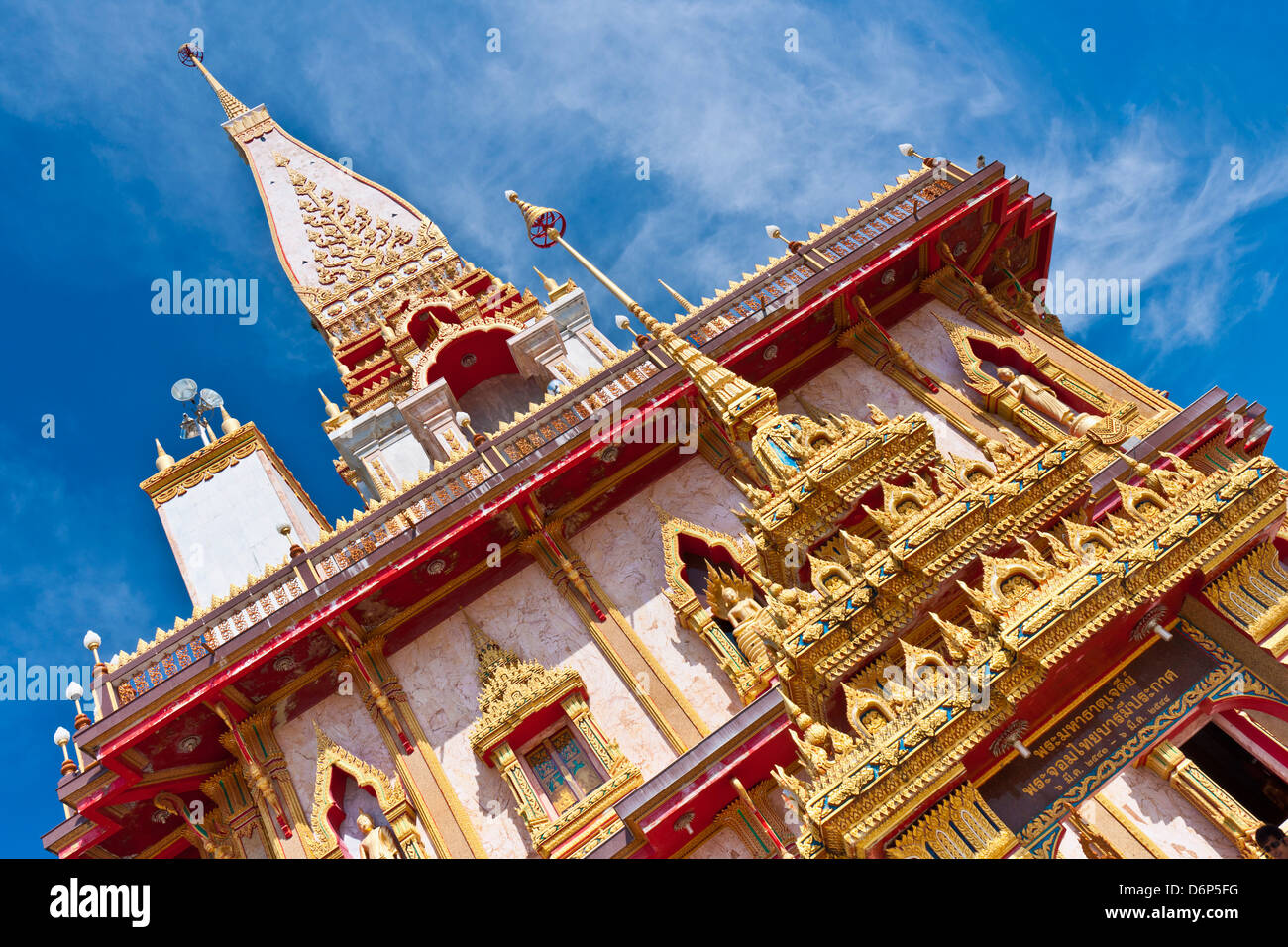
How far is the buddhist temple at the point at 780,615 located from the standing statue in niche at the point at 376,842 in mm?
74

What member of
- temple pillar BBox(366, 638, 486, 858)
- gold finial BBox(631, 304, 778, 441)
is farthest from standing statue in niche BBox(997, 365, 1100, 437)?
temple pillar BBox(366, 638, 486, 858)

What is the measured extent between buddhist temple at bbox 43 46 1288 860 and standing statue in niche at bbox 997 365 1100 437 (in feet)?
0.31

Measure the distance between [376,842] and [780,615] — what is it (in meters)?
8.01

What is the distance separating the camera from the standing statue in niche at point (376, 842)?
1619cm

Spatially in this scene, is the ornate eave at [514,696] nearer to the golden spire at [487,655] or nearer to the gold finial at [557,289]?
the golden spire at [487,655]

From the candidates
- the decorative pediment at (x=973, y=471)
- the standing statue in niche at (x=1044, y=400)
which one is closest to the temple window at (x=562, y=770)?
the decorative pediment at (x=973, y=471)

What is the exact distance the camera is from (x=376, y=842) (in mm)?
16344

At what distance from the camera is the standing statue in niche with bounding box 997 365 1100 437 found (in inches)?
732

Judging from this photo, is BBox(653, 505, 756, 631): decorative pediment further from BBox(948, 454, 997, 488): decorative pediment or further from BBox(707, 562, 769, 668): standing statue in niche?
BBox(948, 454, 997, 488): decorative pediment

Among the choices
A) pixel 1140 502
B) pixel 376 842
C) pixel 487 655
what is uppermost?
pixel 487 655

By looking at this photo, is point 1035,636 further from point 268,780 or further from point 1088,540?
point 268,780

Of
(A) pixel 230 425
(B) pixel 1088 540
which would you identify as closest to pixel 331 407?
(A) pixel 230 425

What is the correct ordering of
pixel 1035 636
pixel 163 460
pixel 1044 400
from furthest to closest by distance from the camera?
pixel 163 460, pixel 1044 400, pixel 1035 636
